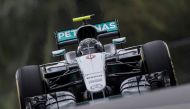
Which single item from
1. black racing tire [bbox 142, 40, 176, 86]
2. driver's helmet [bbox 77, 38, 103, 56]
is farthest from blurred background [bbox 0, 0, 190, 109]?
black racing tire [bbox 142, 40, 176, 86]

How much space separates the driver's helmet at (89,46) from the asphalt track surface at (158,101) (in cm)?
457

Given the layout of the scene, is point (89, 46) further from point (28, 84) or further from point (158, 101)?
point (158, 101)

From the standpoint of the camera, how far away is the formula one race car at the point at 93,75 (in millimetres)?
4850

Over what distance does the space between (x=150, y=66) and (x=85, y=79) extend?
67 centimetres

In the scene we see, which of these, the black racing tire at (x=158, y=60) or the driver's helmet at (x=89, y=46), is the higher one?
the driver's helmet at (x=89, y=46)

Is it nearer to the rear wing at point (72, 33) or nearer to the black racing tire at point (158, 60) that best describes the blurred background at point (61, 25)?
the rear wing at point (72, 33)

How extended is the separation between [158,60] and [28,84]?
4.37 ft

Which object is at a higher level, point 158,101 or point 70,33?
point 70,33

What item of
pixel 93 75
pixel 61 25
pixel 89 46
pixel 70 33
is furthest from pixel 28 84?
pixel 61 25

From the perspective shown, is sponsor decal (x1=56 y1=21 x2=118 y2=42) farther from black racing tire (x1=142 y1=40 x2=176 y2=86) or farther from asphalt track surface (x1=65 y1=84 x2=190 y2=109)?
asphalt track surface (x1=65 y1=84 x2=190 y2=109)

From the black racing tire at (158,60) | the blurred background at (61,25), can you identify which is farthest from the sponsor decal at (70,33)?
the blurred background at (61,25)

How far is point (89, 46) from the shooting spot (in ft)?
19.4

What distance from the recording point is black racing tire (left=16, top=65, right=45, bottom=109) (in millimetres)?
5289

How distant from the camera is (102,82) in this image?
16.7ft
